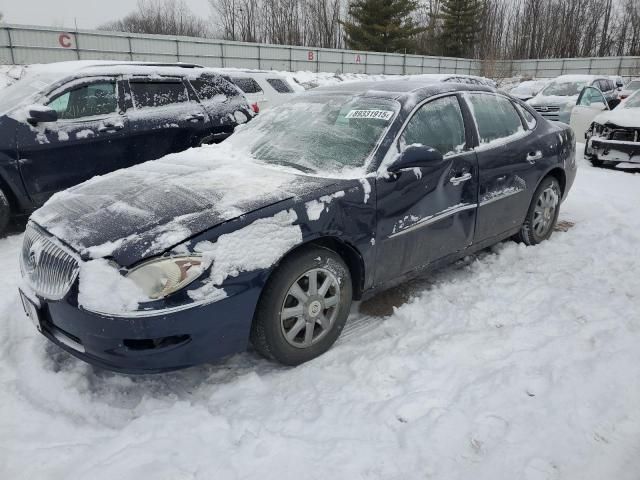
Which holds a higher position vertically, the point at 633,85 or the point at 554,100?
the point at 633,85

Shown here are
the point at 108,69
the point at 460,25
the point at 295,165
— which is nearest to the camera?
the point at 295,165

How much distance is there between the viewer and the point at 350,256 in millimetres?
3043

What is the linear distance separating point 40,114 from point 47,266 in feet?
10.0

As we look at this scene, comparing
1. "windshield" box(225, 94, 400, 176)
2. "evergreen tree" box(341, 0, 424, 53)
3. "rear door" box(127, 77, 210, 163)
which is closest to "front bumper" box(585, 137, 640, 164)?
"windshield" box(225, 94, 400, 176)

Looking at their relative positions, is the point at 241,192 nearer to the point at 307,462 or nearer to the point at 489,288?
the point at 307,462

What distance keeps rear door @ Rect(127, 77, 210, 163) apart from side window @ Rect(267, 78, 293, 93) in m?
4.39

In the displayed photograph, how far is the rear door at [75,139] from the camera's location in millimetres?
4926

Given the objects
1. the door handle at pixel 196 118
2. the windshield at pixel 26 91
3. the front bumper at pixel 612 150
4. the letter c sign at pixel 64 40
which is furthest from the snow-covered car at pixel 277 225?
the letter c sign at pixel 64 40

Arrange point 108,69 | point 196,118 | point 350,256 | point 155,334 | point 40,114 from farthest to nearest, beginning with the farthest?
1. point 196,118
2. point 108,69
3. point 40,114
4. point 350,256
5. point 155,334

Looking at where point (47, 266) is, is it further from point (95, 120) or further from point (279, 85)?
point (279, 85)

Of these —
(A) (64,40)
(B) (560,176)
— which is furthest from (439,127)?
(A) (64,40)

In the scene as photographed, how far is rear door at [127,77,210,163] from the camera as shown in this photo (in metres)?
5.59

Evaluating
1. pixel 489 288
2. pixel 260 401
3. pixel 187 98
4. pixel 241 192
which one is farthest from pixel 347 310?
pixel 187 98

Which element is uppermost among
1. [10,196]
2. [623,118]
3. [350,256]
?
[623,118]
